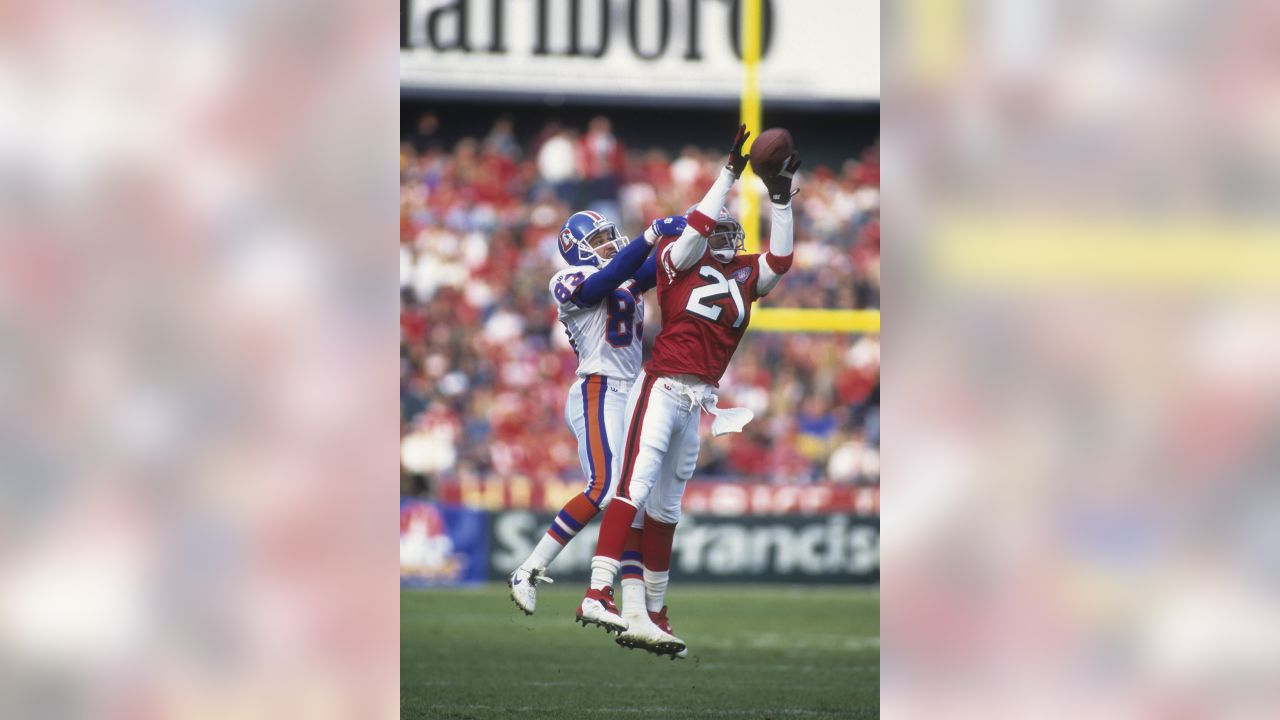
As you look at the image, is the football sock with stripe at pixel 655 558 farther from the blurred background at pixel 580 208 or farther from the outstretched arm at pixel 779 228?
the blurred background at pixel 580 208

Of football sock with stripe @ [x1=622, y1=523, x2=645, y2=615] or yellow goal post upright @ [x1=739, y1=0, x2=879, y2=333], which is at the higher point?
yellow goal post upright @ [x1=739, y1=0, x2=879, y2=333]

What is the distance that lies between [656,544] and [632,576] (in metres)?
0.20

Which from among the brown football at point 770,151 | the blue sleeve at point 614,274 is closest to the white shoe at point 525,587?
the blue sleeve at point 614,274

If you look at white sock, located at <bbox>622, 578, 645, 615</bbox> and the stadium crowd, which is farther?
the stadium crowd

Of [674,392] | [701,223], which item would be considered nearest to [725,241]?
[701,223]

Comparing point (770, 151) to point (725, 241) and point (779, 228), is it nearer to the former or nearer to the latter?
point (779, 228)

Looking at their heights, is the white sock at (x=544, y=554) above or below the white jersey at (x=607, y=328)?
below

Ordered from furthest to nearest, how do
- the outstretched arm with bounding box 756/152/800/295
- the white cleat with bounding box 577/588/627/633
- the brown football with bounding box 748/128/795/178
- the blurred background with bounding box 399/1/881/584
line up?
the blurred background with bounding box 399/1/881/584 < the white cleat with bounding box 577/588/627/633 < the outstretched arm with bounding box 756/152/800/295 < the brown football with bounding box 748/128/795/178

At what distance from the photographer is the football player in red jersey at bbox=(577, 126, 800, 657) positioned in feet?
21.6

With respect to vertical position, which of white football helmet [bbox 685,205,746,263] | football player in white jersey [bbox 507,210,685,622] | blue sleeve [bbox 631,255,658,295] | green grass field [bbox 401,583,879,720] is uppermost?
white football helmet [bbox 685,205,746,263]

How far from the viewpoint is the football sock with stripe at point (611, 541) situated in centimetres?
654

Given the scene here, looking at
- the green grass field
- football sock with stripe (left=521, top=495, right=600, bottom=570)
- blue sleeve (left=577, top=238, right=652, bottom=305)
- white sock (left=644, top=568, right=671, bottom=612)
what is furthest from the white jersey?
the green grass field

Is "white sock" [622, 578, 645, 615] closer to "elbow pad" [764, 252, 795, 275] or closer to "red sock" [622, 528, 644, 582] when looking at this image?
"red sock" [622, 528, 644, 582]
